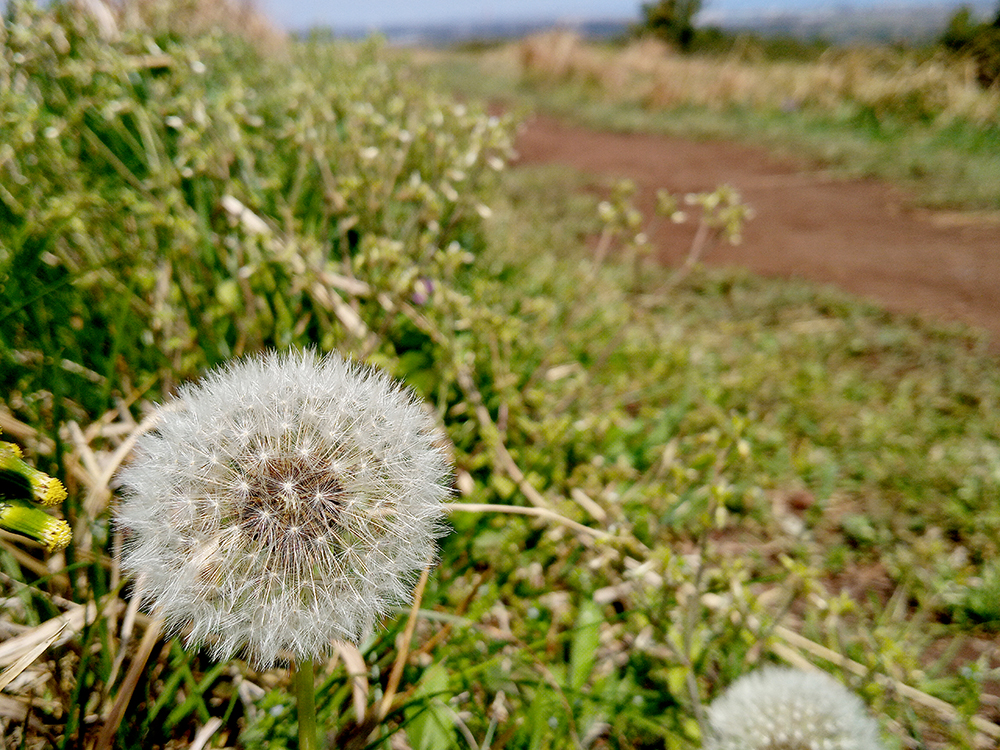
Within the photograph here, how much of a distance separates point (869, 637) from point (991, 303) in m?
3.50

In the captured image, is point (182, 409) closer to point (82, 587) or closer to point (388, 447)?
point (388, 447)

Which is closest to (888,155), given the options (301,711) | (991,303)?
(991,303)

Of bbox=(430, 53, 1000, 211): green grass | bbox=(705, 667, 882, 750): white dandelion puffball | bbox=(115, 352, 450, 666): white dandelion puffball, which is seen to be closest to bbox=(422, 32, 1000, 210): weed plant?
bbox=(430, 53, 1000, 211): green grass

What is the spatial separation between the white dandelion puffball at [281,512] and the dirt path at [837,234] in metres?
4.10

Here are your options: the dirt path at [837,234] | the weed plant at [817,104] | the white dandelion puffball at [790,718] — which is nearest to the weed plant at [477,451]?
the white dandelion puffball at [790,718]

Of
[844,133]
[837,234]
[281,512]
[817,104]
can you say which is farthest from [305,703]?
[817,104]

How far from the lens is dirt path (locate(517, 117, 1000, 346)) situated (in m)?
4.51

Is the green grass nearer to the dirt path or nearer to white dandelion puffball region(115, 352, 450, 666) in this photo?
the dirt path

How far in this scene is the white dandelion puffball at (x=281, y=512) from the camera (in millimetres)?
1026

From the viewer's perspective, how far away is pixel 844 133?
9.48 m

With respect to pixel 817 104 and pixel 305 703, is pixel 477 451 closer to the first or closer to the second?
pixel 305 703

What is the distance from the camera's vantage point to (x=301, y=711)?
1.07 m

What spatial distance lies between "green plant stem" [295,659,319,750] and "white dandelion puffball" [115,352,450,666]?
4cm

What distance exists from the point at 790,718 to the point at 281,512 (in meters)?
1.13
